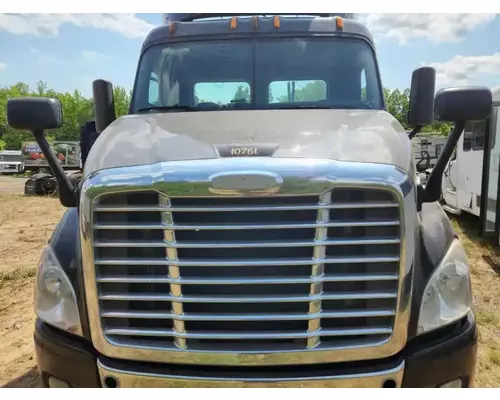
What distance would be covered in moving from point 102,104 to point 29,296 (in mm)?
3203

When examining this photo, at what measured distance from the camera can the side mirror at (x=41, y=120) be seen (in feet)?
10.2

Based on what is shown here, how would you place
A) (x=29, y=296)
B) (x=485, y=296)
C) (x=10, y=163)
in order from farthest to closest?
1. (x=10, y=163)
2. (x=29, y=296)
3. (x=485, y=296)

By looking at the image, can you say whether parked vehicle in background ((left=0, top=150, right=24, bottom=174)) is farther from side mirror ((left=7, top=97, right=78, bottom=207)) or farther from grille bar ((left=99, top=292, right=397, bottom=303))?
grille bar ((left=99, top=292, right=397, bottom=303))

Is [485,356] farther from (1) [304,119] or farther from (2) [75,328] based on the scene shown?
(2) [75,328]

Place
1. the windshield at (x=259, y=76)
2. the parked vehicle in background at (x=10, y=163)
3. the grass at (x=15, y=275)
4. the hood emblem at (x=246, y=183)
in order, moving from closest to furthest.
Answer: the hood emblem at (x=246, y=183) → the windshield at (x=259, y=76) → the grass at (x=15, y=275) → the parked vehicle in background at (x=10, y=163)

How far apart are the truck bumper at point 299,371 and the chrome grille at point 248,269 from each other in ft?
0.42

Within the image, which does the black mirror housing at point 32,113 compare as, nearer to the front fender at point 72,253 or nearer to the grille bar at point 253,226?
the front fender at point 72,253

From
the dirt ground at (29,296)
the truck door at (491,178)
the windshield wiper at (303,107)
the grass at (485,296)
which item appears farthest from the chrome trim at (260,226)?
the truck door at (491,178)

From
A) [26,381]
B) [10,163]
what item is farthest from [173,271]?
[10,163]

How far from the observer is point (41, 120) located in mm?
3141

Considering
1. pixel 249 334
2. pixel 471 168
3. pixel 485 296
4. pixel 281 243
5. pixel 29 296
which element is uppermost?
pixel 281 243

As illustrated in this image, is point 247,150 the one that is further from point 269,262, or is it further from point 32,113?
point 32,113

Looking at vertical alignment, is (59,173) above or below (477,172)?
above

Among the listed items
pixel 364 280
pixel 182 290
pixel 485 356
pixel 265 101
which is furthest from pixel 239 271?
pixel 485 356
